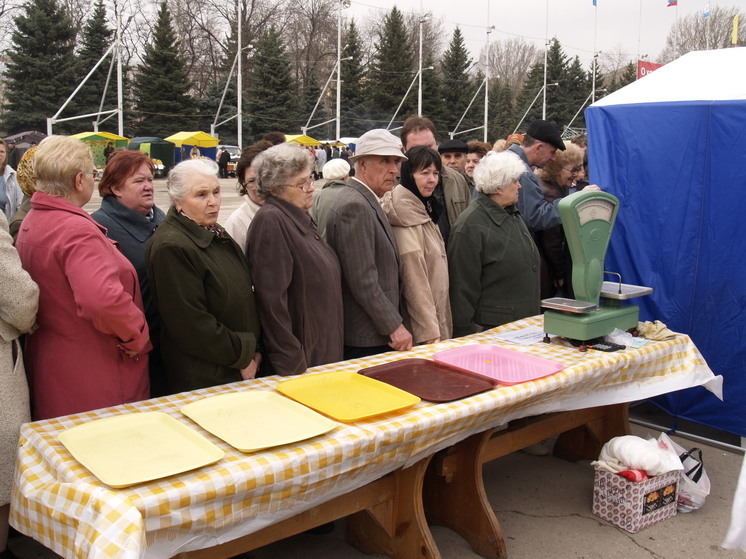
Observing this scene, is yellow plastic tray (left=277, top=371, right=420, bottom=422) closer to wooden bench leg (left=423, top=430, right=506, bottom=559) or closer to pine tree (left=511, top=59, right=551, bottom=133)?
wooden bench leg (left=423, top=430, right=506, bottom=559)

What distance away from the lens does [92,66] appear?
36.9 m

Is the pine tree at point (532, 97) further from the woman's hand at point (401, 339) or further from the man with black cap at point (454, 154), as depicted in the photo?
the woman's hand at point (401, 339)

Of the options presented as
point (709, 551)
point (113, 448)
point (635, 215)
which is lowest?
point (709, 551)

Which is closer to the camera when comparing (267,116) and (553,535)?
(553,535)

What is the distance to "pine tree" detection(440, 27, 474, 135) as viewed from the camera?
49.2 m

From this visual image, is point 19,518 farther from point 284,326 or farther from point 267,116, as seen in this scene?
point 267,116

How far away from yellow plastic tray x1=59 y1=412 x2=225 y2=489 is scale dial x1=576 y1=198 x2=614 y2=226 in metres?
2.10

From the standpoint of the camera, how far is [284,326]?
Answer: 2873mm

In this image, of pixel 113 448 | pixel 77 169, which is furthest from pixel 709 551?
pixel 77 169

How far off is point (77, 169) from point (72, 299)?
19.4 inches

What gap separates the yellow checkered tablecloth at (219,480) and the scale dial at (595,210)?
81 cm

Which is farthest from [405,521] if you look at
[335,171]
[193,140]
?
[193,140]

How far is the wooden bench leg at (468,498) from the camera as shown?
3.01 m

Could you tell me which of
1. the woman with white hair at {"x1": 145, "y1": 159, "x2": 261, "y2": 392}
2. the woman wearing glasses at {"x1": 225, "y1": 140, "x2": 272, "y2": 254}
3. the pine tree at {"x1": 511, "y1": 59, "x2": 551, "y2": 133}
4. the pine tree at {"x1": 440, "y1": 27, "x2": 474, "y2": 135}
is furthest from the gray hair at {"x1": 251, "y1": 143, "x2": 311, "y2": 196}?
the pine tree at {"x1": 511, "y1": 59, "x2": 551, "y2": 133}
